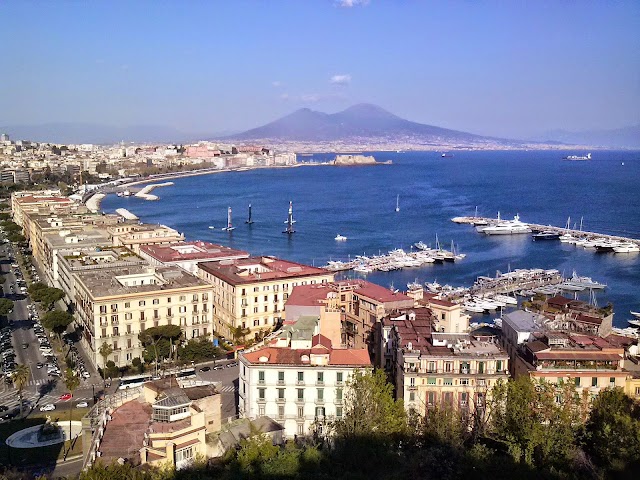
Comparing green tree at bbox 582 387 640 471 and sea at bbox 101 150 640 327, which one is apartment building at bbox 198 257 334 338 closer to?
sea at bbox 101 150 640 327

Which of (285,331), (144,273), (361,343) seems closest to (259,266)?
(144,273)

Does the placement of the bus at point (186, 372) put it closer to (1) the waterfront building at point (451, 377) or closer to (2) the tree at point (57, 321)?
(2) the tree at point (57, 321)

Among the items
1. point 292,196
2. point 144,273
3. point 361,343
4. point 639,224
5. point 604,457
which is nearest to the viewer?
point 604,457

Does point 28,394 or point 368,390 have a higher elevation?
point 368,390

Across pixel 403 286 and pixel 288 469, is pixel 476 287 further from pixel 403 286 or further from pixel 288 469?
pixel 288 469

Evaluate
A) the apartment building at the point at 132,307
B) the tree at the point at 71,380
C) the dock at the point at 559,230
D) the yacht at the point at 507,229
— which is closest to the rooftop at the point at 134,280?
the apartment building at the point at 132,307

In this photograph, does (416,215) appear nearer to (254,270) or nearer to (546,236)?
(546,236)

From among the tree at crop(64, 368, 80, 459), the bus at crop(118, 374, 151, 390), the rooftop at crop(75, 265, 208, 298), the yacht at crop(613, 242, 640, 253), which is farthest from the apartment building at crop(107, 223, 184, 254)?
the yacht at crop(613, 242, 640, 253)
